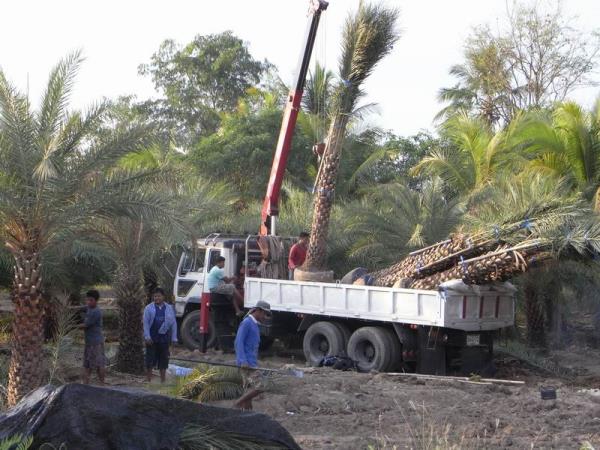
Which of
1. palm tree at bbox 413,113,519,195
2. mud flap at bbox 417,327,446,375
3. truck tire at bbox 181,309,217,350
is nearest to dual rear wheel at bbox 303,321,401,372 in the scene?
mud flap at bbox 417,327,446,375

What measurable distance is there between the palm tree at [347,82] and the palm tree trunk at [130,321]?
4044 mm

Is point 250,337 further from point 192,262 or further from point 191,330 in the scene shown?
point 192,262

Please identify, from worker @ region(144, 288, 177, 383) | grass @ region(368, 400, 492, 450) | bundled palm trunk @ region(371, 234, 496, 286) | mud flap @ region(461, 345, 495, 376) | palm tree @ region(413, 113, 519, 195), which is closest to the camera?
grass @ region(368, 400, 492, 450)

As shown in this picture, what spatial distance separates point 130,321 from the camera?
1476 cm

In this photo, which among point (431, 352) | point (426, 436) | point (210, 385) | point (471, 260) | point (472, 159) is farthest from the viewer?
point (472, 159)

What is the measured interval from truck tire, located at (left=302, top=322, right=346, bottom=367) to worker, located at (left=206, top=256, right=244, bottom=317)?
1.73m

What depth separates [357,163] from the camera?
34.4 m

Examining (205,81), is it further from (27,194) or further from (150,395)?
(150,395)

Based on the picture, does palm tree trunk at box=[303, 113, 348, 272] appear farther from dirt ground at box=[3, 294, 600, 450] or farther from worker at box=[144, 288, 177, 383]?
worker at box=[144, 288, 177, 383]

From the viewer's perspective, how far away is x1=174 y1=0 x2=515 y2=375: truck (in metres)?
15.0

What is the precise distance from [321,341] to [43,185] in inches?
310

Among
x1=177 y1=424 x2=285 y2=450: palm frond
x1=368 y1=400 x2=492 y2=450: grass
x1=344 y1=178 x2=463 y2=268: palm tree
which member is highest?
x1=344 y1=178 x2=463 y2=268: palm tree

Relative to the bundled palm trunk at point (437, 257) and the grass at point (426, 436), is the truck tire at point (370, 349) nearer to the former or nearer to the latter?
the bundled palm trunk at point (437, 257)

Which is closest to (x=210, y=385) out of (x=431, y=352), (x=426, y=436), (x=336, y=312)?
(x=426, y=436)
